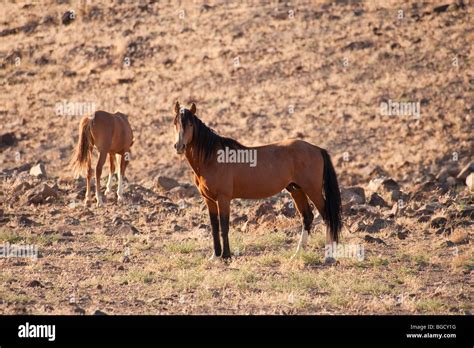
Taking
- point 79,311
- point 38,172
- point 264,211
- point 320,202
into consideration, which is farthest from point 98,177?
point 79,311

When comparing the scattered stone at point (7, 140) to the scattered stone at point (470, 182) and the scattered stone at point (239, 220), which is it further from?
the scattered stone at point (470, 182)

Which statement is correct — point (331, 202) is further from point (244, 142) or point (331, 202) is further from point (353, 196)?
point (244, 142)

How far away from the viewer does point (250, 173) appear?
1223 cm

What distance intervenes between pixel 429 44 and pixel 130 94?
13495 mm

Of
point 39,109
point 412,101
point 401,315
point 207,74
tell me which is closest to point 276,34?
point 207,74

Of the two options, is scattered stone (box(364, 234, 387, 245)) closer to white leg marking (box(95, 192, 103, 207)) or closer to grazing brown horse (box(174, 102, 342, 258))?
grazing brown horse (box(174, 102, 342, 258))

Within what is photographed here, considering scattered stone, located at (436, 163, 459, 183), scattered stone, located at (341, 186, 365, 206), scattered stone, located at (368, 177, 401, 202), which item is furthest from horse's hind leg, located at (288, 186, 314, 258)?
scattered stone, located at (436, 163, 459, 183)

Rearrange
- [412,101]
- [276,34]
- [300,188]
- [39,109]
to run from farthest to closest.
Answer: [276,34] < [39,109] < [412,101] < [300,188]

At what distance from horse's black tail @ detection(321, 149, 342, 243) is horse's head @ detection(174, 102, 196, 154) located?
2.42m

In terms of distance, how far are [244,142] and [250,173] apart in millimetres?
15714

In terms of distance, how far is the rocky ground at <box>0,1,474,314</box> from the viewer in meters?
10.5

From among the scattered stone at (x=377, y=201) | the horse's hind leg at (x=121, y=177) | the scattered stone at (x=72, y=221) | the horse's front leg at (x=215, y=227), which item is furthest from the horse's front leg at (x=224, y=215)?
the scattered stone at (x=377, y=201)
